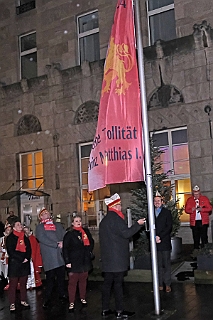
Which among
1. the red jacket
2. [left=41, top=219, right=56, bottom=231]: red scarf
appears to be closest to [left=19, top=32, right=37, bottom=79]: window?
the red jacket

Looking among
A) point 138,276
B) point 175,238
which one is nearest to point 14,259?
point 138,276

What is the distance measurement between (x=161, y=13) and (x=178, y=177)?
6.54 metres

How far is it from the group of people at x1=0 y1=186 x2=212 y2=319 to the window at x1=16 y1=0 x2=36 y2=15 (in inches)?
558

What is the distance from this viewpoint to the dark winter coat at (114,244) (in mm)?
7574

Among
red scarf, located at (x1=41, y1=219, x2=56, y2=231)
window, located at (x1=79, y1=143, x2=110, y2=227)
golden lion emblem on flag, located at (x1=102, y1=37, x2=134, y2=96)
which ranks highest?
golden lion emblem on flag, located at (x1=102, y1=37, x2=134, y2=96)

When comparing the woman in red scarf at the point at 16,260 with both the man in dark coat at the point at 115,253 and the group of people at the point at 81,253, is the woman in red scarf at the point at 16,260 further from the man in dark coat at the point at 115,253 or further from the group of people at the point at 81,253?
the man in dark coat at the point at 115,253

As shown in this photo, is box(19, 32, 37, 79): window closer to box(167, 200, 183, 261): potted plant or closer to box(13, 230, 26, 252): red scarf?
box(167, 200, 183, 261): potted plant

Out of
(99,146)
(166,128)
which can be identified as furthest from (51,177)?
(99,146)

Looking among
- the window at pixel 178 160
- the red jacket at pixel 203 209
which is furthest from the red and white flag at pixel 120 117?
the window at pixel 178 160

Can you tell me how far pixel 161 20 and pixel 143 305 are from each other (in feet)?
40.7

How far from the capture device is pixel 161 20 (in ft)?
57.5

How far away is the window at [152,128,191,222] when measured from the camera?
53.3 ft

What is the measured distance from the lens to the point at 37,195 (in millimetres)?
18078

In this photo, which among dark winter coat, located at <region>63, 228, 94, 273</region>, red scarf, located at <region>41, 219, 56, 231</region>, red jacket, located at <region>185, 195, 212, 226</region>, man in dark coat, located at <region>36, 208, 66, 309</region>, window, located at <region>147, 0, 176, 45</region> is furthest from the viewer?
window, located at <region>147, 0, 176, 45</region>
